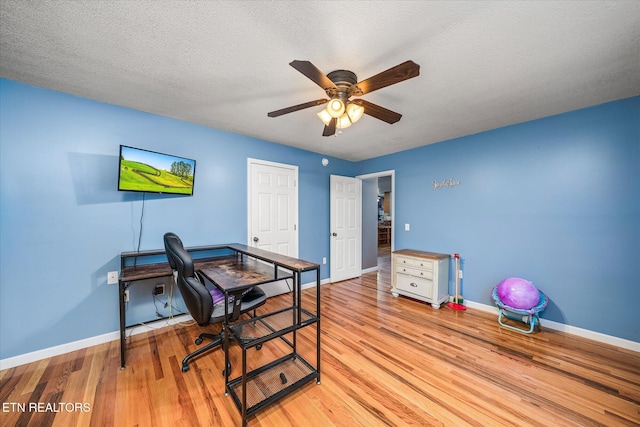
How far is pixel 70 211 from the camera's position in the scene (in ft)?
7.13

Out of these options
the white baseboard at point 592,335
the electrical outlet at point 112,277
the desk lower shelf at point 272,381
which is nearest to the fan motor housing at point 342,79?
the desk lower shelf at point 272,381

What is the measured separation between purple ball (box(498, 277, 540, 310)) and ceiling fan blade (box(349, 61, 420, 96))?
271 centimetres

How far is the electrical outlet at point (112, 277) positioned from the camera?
2.33m

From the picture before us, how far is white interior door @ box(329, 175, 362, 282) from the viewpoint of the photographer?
14.3 ft

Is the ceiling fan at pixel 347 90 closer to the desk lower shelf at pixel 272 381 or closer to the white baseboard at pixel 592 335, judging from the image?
the desk lower shelf at pixel 272 381

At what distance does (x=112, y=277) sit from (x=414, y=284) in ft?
12.4

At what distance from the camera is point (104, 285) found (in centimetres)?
232

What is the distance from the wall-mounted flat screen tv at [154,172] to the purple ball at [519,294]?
3.97 meters

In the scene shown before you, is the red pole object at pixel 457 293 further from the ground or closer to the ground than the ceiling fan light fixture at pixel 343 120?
closer to the ground

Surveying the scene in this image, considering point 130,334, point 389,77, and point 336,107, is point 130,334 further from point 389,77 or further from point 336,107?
point 389,77

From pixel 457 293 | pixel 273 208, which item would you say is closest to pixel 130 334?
pixel 273 208

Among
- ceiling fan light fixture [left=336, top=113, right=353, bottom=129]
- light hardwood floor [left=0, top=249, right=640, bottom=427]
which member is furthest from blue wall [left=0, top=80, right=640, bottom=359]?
ceiling fan light fixture [left=336, top=113, right=353, bottom=129]

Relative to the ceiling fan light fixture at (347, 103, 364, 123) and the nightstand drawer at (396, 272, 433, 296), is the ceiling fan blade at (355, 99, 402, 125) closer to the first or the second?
the ceiling fan light fixture at (347, 103, 364, 123)

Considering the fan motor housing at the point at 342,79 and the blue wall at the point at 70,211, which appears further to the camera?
the blue wall at the point at 70,211
